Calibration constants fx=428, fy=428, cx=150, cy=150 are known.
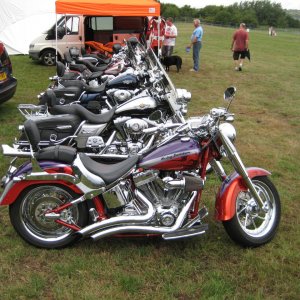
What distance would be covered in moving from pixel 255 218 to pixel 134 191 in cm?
114

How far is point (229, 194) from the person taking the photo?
11.7ft

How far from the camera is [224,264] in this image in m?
3.55

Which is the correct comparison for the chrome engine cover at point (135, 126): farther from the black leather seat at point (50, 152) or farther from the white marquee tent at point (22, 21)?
the white marquee tent at point (22, 21)

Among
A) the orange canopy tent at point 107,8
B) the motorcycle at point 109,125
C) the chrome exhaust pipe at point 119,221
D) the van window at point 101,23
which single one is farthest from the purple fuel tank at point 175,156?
the van window at point 101,23

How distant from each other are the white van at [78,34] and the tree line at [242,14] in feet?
181

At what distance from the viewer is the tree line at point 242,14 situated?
7369cm

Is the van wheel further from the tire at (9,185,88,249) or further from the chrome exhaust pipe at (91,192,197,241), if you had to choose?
the chrome exhaust pipe at (91,192,197,241)

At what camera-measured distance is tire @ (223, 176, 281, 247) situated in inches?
143

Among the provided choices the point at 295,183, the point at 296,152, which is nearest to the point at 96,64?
the point at 296,152

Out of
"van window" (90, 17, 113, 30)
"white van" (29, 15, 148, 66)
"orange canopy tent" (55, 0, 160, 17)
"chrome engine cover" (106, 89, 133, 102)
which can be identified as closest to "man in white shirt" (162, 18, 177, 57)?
"white van" (29, 15, 148, 66)

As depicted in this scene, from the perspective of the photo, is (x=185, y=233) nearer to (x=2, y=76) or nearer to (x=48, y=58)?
(x=2, y=76)

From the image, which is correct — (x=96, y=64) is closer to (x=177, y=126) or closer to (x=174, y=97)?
(x=174, y=97)

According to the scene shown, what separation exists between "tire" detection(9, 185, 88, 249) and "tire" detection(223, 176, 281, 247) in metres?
1.28

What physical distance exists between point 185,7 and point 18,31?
223ft
